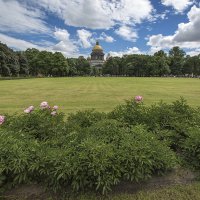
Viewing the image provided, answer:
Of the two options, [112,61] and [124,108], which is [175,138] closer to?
[124,108]

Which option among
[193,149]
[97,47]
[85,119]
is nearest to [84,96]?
[85,119]

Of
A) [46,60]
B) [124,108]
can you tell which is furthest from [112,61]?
[124,108]

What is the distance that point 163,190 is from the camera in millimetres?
3486

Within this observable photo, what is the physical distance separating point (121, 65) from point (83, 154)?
379 feet

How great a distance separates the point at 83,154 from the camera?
3.09m

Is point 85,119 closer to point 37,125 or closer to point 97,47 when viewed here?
point 37,125

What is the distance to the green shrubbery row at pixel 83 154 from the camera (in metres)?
3.06

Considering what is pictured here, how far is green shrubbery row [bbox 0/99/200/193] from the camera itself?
3.06 meters

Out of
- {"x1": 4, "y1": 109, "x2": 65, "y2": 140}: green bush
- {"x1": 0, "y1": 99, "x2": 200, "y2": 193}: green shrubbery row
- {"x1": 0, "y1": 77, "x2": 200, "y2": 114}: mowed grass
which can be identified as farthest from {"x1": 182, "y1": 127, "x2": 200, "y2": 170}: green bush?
{"x1": 0, "y1": 77, "x2": 200, "y2": 114}: mowed grass

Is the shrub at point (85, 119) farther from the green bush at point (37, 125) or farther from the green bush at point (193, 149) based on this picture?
the green bush at point (193, 149)

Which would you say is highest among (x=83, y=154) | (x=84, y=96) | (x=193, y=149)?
(x=83, y=154)

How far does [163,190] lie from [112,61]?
11741 centimetres

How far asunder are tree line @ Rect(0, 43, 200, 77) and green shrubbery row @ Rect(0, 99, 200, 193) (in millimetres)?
77553

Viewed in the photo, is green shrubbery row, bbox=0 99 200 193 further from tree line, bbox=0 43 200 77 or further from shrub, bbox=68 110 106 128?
tree line, bbox=0 43 200 77
